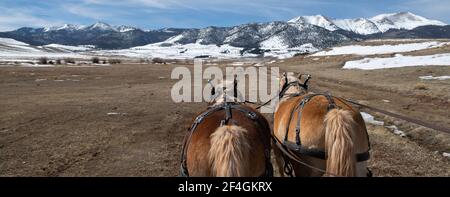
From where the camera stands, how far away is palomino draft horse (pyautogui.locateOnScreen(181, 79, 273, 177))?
166 inches

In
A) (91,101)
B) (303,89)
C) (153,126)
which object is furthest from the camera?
(91,101)

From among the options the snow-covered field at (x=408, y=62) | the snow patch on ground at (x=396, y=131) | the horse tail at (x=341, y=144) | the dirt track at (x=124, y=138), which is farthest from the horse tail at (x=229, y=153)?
the snow-covered field at (x=408, y=62)

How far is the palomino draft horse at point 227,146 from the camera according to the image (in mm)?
4227

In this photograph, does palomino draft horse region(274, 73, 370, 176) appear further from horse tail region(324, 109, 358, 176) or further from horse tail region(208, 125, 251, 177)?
horse tail region(208, 125, 251, 177)

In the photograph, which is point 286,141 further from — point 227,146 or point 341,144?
point 227,146

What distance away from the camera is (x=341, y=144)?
492 centimetres

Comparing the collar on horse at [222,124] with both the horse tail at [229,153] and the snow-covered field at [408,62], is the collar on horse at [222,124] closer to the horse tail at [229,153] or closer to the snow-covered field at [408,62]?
the horse tail at [229,153]

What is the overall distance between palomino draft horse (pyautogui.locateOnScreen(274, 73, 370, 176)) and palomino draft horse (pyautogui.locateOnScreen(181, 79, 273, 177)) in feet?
2.18

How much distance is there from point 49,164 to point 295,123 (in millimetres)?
6647

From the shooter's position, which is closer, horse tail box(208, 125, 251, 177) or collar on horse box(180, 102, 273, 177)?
horse tail box(208, 125, 251, 177)

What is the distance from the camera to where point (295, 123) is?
579 centimetres

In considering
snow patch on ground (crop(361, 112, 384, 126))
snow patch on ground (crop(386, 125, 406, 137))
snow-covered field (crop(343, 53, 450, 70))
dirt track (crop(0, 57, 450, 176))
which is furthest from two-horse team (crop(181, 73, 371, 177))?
snow-covered field (crop(343, 53, 450, 70))
